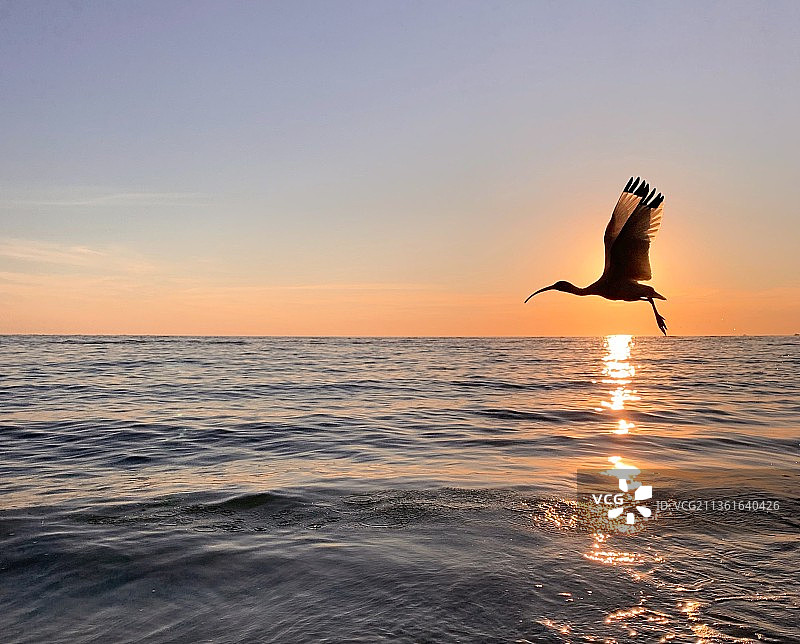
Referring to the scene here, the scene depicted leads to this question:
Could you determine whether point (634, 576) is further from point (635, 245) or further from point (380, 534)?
point (635, 245)

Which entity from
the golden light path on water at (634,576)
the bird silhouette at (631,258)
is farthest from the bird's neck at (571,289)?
the golden light path on water at (634,576)

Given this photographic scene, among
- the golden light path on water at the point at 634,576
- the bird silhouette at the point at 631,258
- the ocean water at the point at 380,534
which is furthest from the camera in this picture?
the bird silhouette at the point at 631,258

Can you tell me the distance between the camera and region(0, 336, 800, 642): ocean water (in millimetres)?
5254

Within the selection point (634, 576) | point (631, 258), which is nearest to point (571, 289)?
point (631, 258)

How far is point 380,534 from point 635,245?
4004mm

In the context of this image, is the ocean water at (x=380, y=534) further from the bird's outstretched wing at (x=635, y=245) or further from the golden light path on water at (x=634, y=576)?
the bird's outstretched wing at (x=635, y=245)

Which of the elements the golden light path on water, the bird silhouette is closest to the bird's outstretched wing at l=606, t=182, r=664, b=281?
the bird silhouette

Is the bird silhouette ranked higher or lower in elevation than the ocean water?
higher

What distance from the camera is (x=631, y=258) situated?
6824mm

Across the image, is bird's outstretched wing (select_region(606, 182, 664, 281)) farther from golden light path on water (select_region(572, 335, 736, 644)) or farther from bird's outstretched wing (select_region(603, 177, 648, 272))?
golden light path on water (select_region(572, 335, 736, 644))

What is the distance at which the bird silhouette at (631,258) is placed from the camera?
6.56 metres

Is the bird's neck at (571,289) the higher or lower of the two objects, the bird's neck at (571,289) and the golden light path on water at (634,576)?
the higher

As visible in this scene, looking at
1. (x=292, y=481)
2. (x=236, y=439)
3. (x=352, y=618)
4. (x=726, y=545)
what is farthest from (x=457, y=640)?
(x=236, y=439)

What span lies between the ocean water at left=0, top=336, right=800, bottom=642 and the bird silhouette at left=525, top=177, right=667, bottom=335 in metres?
2.53
